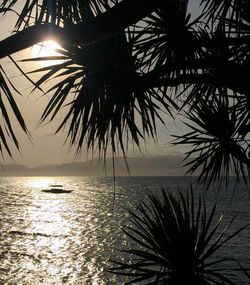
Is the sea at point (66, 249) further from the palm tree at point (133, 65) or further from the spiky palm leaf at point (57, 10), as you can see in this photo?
the spiky palm leaf at point (57, 10)

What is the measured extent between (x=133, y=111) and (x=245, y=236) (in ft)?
137

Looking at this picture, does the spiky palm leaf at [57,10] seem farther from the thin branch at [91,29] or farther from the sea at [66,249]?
the sea at [66,249]

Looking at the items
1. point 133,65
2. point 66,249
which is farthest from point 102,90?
point 66,249

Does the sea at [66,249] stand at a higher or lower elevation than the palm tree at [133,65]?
lower

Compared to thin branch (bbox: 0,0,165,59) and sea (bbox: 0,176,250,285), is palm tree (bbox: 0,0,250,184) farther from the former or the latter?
sea (bbox: 0,176,250,285)

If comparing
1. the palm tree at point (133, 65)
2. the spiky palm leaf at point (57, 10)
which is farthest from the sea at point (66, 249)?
the spiky palm leaf at point (57, 10)

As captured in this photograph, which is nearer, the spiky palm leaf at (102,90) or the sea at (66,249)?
the spiky palm leaf at (102,90)

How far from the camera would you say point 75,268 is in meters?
30.3

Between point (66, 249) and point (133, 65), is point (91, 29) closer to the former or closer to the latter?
point (133, 65)

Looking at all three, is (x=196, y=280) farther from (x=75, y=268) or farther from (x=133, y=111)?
(x=75, y=268)

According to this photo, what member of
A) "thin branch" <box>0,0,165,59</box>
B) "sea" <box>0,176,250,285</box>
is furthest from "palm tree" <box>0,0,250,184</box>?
"sea" <box>0,176,250,285</box>

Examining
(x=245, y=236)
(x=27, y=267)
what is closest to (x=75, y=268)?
(x=27, y=267)

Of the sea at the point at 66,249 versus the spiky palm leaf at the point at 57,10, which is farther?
the sea at the point at 66,249

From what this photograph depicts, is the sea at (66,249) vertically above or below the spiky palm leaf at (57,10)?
below
